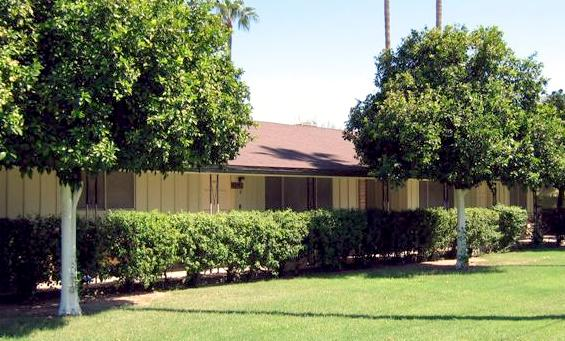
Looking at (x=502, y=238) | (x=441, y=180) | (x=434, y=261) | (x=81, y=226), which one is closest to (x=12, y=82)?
(x=81, y=226)

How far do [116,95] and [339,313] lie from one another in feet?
14.9

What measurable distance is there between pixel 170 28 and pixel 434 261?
12.4 m

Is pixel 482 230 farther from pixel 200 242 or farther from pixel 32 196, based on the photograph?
pixel 32 196

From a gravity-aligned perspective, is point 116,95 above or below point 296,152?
above

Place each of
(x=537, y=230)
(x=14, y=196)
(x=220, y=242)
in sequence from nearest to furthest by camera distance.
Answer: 1. (x=220, y=242)
2. (x=14, y=196)
3. (x=537, y=230)

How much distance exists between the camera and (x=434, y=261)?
1955cm

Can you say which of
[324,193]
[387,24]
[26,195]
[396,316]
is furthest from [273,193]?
[387,24]

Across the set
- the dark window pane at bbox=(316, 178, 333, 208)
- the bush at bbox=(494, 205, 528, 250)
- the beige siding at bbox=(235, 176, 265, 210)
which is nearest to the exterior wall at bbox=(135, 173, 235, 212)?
the beige siding at bbox=(235, 176, 265, 210)

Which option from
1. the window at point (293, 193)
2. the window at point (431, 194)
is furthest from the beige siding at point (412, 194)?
the window at point (293, 193)

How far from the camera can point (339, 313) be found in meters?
10.3

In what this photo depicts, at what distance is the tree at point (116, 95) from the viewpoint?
28.8 feet

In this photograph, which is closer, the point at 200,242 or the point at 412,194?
the point at 200,242

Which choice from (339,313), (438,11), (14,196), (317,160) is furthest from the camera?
(438,11)

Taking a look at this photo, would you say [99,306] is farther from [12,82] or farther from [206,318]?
[12,82]
